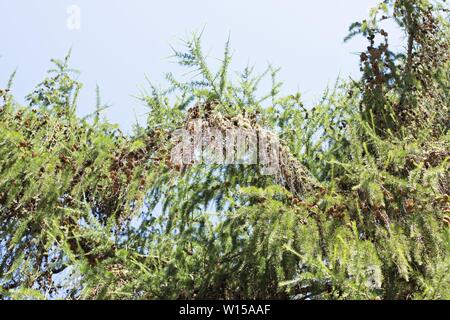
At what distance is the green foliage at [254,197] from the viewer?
166 inches

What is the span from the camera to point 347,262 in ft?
12.7

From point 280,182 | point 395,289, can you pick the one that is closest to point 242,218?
point 280,182

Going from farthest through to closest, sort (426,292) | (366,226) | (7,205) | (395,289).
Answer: (7,205) → (366,226) → (395,289) → (426,292)

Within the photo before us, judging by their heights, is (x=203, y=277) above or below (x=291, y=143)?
below

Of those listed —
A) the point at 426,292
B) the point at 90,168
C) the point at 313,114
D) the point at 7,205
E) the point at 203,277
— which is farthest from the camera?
the point at 313,114

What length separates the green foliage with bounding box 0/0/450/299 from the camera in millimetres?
4227

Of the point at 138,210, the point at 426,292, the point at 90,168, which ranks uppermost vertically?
the point at 90,168

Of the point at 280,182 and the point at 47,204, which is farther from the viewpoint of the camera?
the point at 47,204

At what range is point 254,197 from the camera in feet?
15.6

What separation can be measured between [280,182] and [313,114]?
1573 millimetres

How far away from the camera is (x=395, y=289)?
165 inches

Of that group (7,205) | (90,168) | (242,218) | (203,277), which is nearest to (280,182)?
(242,218)

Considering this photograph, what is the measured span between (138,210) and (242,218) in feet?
4.08

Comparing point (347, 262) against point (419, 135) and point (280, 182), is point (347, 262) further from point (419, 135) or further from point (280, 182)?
point (419, 135)
